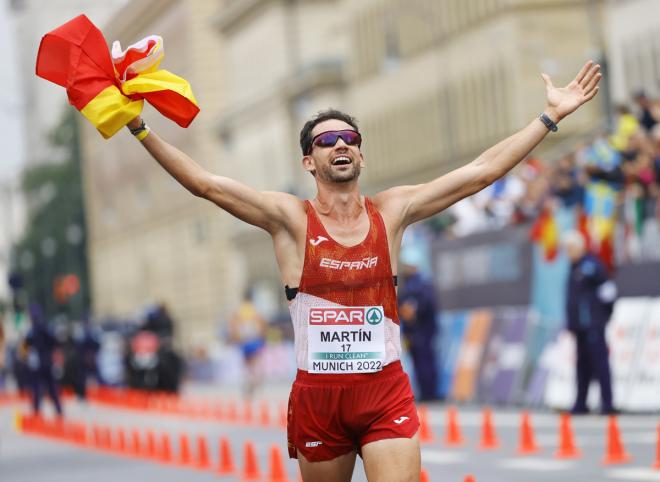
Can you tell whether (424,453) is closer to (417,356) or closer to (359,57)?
(417,356)

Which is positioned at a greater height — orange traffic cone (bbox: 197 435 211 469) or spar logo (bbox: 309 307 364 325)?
spar logo (bbox: 309 307 364 325)

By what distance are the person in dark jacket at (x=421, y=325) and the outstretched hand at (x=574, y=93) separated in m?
18.7

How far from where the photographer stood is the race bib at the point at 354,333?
9031 millimetres

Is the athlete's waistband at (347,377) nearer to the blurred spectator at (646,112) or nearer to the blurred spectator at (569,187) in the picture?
the blurred spectator at (646,112)

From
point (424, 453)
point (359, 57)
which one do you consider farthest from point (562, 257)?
point (359, 57)

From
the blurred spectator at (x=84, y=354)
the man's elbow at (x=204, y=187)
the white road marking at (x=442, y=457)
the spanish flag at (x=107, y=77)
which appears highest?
the spanish flag at (x=107, y=77)

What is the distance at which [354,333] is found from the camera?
9023 mm

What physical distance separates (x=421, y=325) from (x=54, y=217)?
125 metres

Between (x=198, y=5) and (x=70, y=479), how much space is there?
94.0m

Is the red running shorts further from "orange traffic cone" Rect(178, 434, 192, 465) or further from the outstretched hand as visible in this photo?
"orange traffic cone" Rect(178, 434, 192, 465)

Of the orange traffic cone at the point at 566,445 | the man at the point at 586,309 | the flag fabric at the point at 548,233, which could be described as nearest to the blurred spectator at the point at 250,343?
the flag fabric at the point at 548,233

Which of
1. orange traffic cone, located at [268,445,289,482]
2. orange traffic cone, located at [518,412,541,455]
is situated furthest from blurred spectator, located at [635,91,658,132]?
orange traffic cone, located at [268,445,289,482]

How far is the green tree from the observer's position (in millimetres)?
148250

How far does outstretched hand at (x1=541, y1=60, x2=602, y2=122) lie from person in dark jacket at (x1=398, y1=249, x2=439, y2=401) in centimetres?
1870
